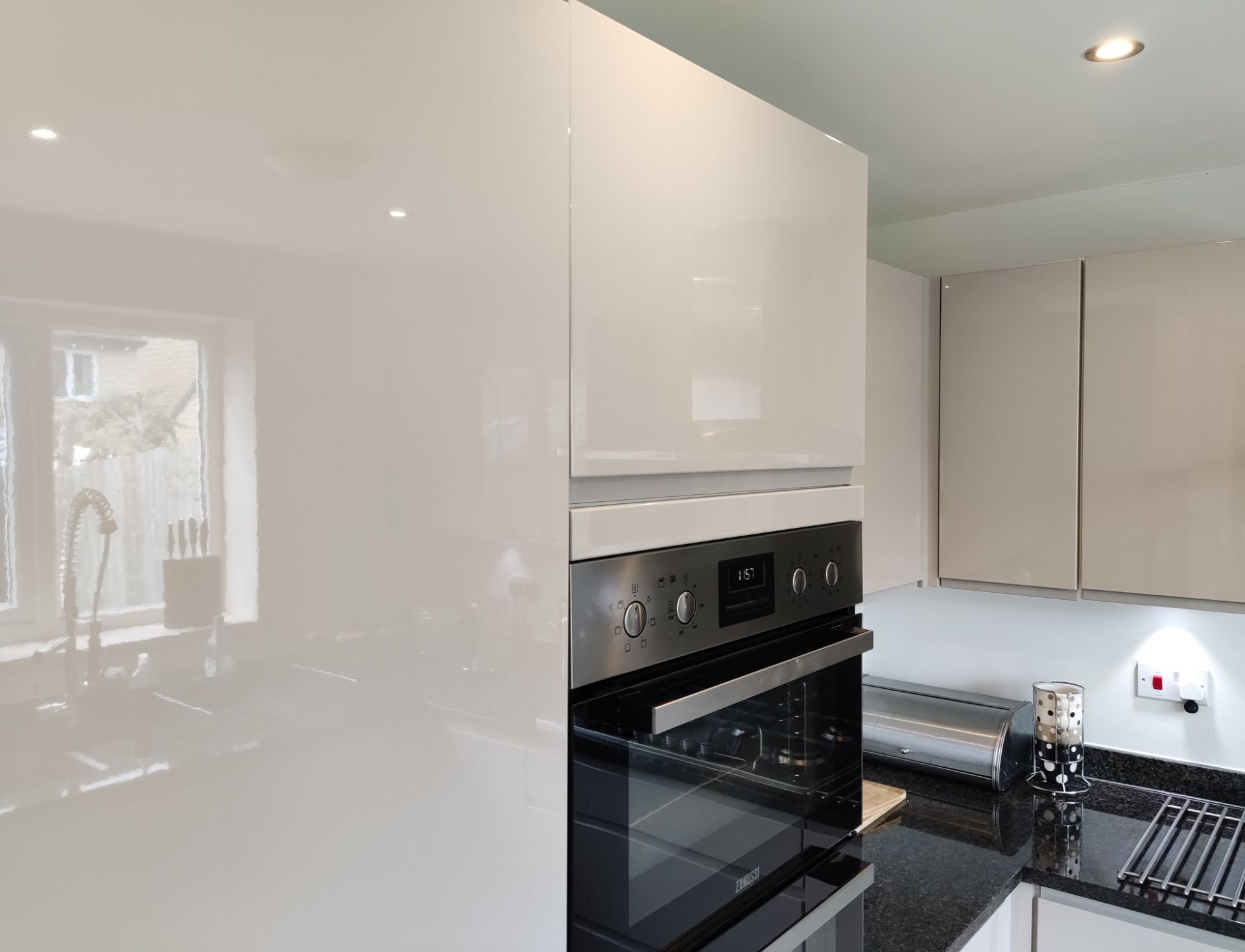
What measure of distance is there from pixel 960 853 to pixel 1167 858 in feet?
1.32

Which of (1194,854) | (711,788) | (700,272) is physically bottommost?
(1194,854)

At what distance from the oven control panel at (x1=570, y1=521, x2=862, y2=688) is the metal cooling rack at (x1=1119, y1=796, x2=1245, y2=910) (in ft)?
3.08

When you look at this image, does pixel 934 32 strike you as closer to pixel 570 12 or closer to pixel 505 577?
pixel 570 12

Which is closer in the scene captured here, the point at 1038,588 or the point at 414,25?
the point at 414,25

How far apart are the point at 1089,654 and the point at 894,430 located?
0.81 m

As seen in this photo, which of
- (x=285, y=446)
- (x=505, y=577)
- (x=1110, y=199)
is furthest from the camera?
(x=1110, y=199)

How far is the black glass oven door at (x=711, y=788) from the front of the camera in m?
0.85

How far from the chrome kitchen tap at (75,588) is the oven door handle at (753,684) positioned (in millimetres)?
501

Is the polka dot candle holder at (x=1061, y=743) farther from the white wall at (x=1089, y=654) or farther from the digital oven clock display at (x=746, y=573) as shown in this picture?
Answer: the digital oven clock display at (x=746, y=573)

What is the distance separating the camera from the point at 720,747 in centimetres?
102

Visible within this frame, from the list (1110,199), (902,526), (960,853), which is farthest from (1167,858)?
(1110,199)

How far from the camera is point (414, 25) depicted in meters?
0.67

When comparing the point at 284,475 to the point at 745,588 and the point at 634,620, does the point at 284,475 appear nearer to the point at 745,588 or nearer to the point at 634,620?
the point at 634,620

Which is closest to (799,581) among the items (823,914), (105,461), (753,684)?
(753,684)
